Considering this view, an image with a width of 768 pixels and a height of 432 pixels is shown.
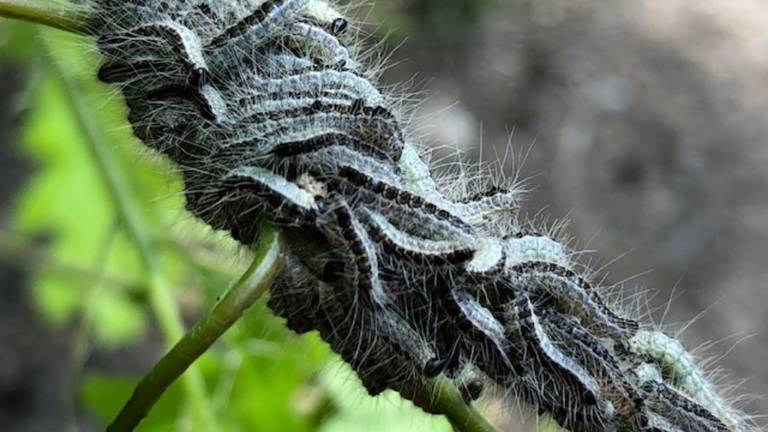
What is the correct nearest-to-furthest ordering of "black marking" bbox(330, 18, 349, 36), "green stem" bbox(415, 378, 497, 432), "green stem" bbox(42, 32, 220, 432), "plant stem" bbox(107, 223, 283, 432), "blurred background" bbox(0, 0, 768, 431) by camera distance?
"plant stem" bbox(107, 223, 283, 432) → "green stem" bbox(415, 378, 497, 432) → "black marking" bbox(330, 18, 349, 36) → "green stem" bbox(42, 32, 220, 432) → "blurred background" bbox(0, 0, 768, 431)

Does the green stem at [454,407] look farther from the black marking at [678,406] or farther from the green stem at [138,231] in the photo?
the green stem at [138,231]

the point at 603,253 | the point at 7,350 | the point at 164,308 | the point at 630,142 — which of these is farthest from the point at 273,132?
the point at 630,142

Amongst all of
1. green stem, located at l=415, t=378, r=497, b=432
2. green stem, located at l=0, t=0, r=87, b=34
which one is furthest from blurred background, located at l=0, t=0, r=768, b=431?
green stem, located at l=415, t=378, r=497, b=432

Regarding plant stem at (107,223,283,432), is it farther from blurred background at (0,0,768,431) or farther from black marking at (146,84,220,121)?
blurred background at (0,0,768,431)

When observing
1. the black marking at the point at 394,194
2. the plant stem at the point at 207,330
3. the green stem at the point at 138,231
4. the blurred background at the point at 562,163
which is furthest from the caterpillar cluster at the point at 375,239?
the blurred background at the point at 562,163

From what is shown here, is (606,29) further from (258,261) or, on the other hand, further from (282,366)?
(258,261)

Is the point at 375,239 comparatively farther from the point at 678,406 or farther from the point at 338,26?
the point at 678,406
